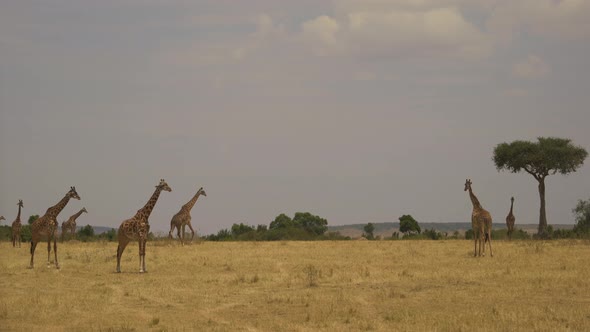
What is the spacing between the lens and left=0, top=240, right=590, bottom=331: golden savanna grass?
13.0 m

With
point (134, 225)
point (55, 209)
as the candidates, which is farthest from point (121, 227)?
point (55, 209)

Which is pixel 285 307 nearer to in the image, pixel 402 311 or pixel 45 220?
pixel 402 311

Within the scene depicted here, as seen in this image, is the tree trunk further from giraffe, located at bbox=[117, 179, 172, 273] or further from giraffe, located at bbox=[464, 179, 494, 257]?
giraffe, located at bbox=[117, 179, 172, 273]

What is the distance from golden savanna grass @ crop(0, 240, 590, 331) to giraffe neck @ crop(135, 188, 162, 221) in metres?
1.68

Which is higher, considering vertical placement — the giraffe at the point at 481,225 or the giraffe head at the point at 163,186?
the giraffe head at the point at 163,186

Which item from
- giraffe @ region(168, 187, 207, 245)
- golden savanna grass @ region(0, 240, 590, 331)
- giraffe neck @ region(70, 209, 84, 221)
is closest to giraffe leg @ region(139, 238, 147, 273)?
golden savanna grass @ region(0, 240, 590, 331)

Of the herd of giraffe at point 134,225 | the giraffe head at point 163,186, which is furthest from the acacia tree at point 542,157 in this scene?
the giraffe head at point 163,186

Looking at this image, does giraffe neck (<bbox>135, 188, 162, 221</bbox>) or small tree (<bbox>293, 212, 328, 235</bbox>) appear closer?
giraffe neck (<bbox>135, 188, 162, 221</bbox>)

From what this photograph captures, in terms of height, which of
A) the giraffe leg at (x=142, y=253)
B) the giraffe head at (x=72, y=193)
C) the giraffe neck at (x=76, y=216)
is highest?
the giraffe head at (x=72, y=193)

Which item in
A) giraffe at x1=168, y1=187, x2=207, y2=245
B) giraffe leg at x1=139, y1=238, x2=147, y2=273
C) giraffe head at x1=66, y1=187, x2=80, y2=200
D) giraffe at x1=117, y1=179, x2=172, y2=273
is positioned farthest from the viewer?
giraffe at x1=168, y1=187, x2=207, y2=245

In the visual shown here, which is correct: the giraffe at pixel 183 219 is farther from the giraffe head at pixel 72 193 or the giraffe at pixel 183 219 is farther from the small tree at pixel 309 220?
the small tree at pixel 309 220

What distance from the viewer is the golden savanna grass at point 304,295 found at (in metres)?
13.0

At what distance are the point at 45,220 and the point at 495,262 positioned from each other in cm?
1388

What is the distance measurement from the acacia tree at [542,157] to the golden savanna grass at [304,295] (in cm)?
2302
